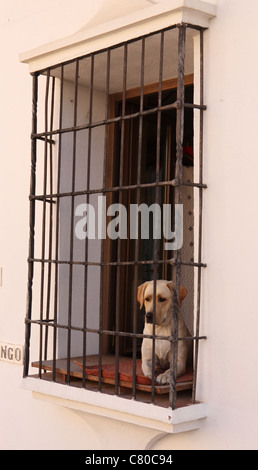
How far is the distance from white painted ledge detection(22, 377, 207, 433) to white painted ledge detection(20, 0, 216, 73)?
154cm

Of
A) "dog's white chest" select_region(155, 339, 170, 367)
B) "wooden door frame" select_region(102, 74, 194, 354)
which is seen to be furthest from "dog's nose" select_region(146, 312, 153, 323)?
"wooden door frame" select_region(102, 74, 194, 354)

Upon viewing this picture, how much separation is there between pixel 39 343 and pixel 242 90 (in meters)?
1.73

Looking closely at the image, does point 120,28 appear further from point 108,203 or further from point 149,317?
point 149,317

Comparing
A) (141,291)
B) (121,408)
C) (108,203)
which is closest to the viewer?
(121,408)

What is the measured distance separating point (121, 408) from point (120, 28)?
5.33 feet

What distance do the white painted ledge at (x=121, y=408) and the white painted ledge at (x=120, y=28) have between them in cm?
154

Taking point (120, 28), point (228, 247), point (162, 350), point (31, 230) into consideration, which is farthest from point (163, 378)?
point (120, 28)

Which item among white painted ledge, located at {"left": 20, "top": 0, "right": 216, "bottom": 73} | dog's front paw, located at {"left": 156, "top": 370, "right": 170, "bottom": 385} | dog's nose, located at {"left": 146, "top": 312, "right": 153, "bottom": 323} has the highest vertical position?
white painted ledge, located at {"left": 20, "top": 0, "right": 216, "bottom": 73}

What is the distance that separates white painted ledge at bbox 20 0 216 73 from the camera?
8.07ft

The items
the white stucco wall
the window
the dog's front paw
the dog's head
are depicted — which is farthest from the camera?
the window

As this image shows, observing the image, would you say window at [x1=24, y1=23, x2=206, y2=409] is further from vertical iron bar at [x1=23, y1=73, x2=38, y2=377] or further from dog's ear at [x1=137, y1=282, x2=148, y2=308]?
dog's ear at [x1=137, y1=282, x2=148, y2=308]

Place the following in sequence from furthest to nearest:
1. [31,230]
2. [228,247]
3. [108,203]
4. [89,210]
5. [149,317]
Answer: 1. [108,203]
2. [89,210]
3. [31,230]
4. [149,317]
5. [228,247]

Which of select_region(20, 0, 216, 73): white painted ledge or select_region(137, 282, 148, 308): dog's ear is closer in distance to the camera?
select_region(20, 0, 216, 73): white painted ledge

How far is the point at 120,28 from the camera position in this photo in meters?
2.69
